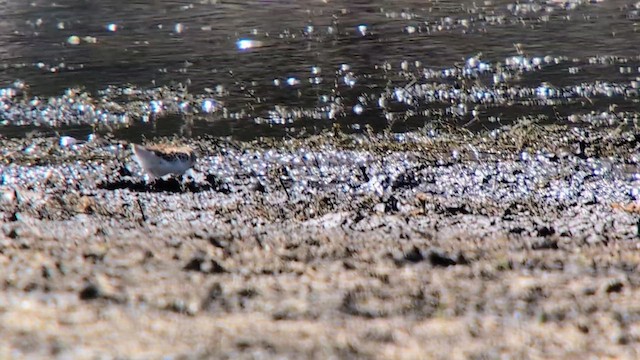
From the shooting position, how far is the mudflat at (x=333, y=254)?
124 inches

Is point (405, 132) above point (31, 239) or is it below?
below

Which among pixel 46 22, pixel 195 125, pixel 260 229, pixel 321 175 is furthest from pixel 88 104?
pixel 46 22

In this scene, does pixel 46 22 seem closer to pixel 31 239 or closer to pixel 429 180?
pixel 429 180

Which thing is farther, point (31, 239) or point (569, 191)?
point (569, 191)

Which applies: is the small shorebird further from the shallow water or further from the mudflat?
the shallow water

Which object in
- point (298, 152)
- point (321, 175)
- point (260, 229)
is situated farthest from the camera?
point (298, 152)

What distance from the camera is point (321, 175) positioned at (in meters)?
7.26

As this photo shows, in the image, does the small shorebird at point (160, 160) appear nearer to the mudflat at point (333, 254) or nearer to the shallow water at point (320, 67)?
the mudflat at point (333, 254)

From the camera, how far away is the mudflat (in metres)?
3.15

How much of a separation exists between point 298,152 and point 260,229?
2.66 meters

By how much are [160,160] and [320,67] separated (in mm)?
4817

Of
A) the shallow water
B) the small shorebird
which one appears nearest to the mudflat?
the small shorebird

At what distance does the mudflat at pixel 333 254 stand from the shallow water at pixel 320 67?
1295mm

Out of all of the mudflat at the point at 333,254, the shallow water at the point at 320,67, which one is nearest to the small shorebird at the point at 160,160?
the mudflat at the point at 333,254
